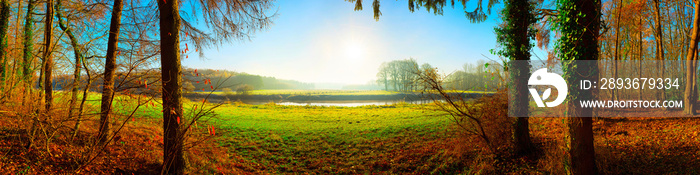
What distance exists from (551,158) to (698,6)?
998 cm

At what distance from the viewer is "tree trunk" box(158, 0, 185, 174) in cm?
447

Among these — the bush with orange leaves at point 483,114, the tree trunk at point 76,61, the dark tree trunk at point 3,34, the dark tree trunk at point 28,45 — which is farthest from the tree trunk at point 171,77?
the dark tree trunk at point 3,34

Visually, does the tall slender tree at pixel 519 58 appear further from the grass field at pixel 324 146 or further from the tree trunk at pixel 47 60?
the tree trunk at pixel 47 60

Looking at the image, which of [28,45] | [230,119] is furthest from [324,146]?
[28,45]

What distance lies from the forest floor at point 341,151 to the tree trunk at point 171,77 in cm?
33

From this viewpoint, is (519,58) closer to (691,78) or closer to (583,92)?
(583,92)

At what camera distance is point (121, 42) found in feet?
19.6

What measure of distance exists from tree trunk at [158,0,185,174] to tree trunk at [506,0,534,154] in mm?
6512

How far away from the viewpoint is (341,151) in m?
7.48

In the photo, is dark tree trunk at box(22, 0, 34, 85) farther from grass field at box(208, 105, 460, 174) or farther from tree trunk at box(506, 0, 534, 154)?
tree trunk at box(506, 0, 534, 154)

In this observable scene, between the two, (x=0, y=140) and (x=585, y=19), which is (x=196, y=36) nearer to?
(x=0, y=140)

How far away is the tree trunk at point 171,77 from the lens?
447cm

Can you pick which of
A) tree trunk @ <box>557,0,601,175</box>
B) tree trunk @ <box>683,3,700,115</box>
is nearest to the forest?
tree trunk @ <box>557,0,601,175</box>

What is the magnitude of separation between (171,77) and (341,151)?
14.8 ft
